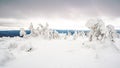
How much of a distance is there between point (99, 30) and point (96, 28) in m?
0.79

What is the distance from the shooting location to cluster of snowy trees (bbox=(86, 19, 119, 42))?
76.5ft

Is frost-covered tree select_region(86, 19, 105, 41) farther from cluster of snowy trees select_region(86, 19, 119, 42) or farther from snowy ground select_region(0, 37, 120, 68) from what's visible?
snowy ground select_region(0, 37, 120, 68)

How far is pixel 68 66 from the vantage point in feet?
42.5

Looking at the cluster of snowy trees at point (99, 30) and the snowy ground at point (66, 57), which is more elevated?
the cluster of snowy trees at point (99, 30)

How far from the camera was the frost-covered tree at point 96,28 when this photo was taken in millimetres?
23547

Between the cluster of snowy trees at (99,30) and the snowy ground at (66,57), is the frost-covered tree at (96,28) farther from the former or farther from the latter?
the snowy ground at (66,57)

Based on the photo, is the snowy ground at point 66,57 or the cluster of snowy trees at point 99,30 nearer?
the snowy ground at point 66,57

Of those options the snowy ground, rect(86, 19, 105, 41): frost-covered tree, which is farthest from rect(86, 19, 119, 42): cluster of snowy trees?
the snowy ground

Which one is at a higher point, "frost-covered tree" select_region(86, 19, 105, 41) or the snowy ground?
"frost-covered tree" select_region(86, 19, 105, 41)

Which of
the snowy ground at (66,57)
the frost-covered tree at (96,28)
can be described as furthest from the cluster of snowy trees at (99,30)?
the snowy ground at (66,57)

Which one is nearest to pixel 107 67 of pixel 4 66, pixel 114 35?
pixel 4 66

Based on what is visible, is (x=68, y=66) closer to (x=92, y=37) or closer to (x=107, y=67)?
(x=107, y=67)

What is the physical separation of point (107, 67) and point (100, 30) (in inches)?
494

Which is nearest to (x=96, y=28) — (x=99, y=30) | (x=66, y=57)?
(x=99, y=30)
